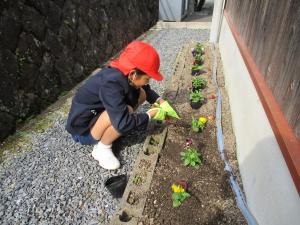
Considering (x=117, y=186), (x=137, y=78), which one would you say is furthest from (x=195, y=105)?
(x=117, y=186)

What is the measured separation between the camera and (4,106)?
349 centimetres

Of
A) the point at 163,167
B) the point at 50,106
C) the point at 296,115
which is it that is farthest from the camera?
the point at 50,106

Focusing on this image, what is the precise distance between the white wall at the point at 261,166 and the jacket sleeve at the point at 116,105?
1130 mm

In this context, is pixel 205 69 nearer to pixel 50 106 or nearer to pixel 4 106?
pixel 50 106

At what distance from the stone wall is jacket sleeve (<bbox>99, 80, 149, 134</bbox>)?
1.68m

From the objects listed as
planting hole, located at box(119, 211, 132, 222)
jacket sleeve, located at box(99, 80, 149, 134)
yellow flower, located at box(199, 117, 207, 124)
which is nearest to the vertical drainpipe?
yellow flower, located at box(199, 117, 207, 124)

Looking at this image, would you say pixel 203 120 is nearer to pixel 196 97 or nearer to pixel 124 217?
pixel 196 97

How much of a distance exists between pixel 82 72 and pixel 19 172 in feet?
9.50

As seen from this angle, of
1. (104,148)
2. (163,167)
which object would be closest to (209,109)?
(163,167)

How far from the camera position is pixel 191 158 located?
2.75 metres

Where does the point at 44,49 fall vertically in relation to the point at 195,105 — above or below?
above

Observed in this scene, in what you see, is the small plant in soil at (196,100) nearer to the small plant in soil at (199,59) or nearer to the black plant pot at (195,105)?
the black plant pot at (195,105)

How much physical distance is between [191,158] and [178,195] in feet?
1.70

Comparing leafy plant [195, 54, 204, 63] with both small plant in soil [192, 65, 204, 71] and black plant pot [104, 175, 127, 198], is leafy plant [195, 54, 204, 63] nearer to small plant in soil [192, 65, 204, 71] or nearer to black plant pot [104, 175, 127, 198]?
small plant in soil [192, 65, 204, 71]
